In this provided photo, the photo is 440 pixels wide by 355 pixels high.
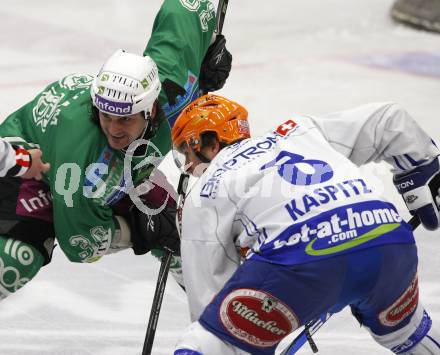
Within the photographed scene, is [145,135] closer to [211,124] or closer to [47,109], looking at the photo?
[47,109]

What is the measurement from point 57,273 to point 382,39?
11.2 feet

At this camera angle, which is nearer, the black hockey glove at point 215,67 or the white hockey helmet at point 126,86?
the white hockey helmet at point 126,86

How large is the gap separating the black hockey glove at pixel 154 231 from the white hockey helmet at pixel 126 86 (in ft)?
1.31

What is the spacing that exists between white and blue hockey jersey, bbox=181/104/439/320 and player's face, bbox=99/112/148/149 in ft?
2.16

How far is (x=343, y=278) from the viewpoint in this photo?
285 centimetres

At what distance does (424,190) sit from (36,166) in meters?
1.17

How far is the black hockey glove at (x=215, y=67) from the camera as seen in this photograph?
430 centimetres

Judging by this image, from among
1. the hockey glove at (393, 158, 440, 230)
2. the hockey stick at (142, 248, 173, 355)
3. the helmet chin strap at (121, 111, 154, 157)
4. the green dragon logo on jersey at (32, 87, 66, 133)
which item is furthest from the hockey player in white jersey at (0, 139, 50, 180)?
the hockey glove at (393, 158, 440, 230)

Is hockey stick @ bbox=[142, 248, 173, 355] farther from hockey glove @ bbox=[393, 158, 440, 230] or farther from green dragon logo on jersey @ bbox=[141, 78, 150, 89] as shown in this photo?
hockey glove @ bbox=[393, 158, 440, 230]

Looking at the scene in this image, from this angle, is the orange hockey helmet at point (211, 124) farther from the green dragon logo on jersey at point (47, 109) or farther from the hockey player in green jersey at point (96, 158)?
the green dragon logo on jersey at point (47, 109)

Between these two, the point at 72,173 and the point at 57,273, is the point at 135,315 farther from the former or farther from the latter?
the point at 72,173

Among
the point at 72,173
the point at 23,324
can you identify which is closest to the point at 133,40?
the point at 23,324

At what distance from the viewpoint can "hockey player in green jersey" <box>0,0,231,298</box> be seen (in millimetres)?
3576

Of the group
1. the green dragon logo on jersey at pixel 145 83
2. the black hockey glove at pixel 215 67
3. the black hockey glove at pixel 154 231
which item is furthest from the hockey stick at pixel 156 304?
the black hockey glove at pixel 215 67
